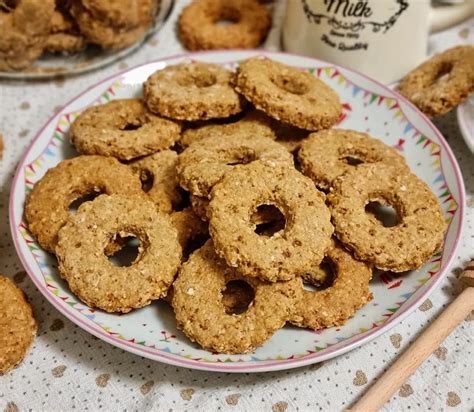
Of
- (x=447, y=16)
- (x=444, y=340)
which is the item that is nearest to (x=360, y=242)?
(x=444, y=340)

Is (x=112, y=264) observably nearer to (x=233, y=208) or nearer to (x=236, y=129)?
(x=233, y=208)

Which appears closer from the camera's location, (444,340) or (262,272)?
(262,272)

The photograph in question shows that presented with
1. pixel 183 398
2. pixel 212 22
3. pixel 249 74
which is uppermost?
pixel 249 74

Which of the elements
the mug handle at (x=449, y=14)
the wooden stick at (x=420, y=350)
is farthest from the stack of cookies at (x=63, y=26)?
the wooden stick at (x=420, y=350)

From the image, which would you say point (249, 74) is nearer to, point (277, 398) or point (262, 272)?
point (262, 272)

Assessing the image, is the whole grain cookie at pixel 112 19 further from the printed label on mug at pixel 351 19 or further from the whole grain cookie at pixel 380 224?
the whole grain cookie at pixel 380 224

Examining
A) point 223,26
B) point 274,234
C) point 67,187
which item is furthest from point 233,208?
point 223,26
